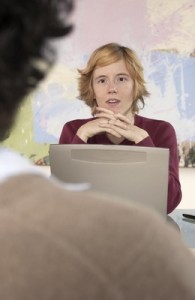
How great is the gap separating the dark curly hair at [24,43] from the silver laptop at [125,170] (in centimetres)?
90

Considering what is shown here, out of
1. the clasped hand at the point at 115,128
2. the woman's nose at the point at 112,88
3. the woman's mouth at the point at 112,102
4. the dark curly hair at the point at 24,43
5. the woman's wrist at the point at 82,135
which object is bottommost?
the woman's wrist at the point at 82,135

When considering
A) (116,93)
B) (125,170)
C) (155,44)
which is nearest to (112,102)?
(116,93)

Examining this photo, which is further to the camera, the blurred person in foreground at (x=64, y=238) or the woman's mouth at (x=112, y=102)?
the woman's mouth at (x=112, y=102)

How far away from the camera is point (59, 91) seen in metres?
2.62

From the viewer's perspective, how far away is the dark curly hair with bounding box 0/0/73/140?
1.19 ft

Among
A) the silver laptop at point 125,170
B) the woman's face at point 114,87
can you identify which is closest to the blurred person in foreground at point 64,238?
the silver laptop at point 125,170

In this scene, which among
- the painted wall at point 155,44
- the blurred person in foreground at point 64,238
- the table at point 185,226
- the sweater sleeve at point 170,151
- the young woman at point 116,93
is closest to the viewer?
the blurred person in foreground at point 64,238

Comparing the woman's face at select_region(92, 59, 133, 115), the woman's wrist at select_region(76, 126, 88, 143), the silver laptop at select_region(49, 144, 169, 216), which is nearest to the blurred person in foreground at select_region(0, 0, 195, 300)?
the silver laptop at select_region(49, 144, 169, 216)

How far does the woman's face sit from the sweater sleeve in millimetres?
215

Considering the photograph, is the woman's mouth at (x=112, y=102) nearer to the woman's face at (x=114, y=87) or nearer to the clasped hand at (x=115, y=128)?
the woman's face at (x=114, y=87)

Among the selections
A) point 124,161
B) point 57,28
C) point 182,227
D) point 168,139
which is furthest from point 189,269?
point 168,139

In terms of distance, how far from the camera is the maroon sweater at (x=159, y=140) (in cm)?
180

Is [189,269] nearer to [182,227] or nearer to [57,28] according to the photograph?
[57,28]

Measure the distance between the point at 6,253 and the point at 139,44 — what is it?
236cm
